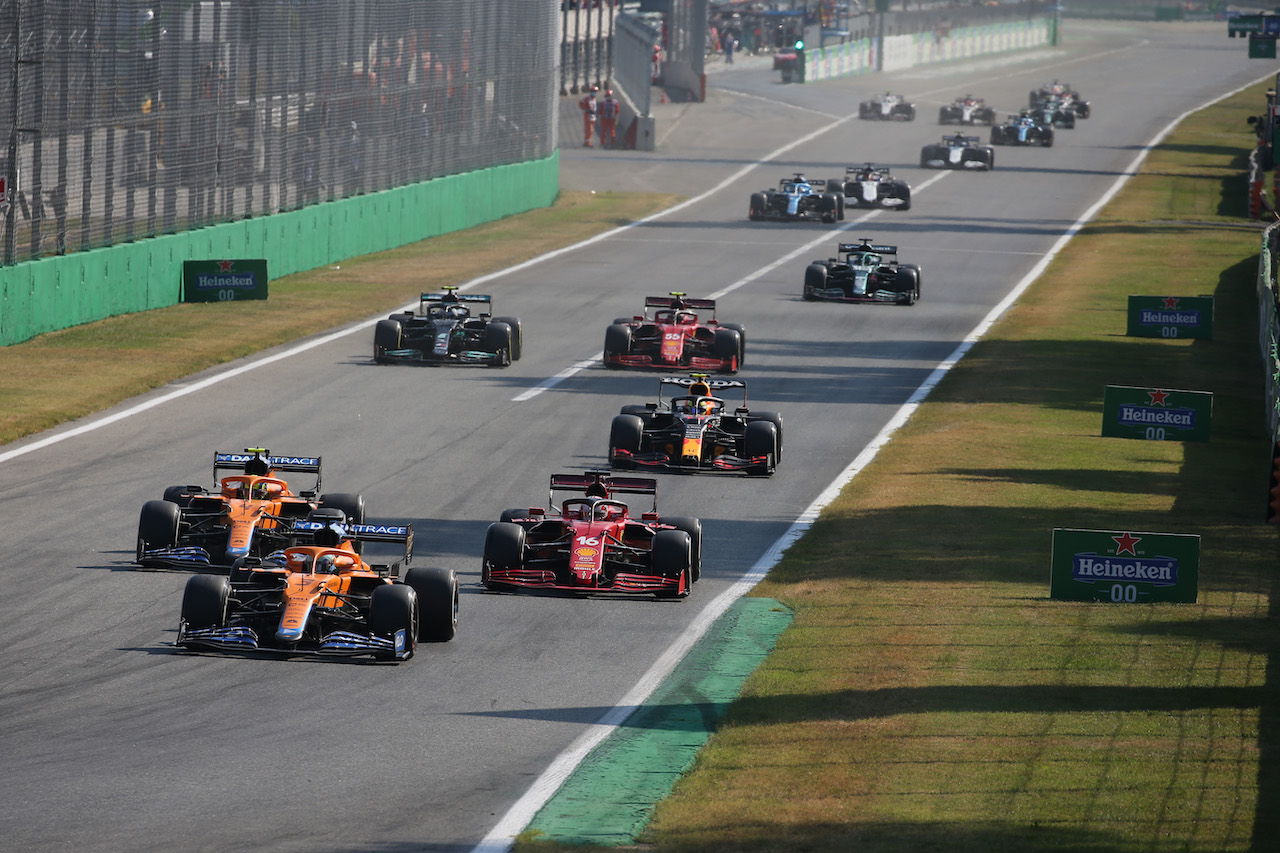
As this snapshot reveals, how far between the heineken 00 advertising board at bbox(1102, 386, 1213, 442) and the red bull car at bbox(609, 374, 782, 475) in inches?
190

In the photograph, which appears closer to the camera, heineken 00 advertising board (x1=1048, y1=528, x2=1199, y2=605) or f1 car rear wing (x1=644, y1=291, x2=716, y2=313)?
heineken 00 advertising board (x1=1048, y1=528, x2=1199, y2=605)

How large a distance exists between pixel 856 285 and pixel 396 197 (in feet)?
50.0

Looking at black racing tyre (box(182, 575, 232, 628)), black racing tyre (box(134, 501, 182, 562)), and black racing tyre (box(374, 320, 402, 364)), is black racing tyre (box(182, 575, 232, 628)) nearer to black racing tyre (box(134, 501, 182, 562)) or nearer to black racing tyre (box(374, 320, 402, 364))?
black racing tyre (box(134, 501, 182, 562))

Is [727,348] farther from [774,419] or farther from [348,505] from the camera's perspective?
[348,505]

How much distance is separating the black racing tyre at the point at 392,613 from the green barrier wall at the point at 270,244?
19.4 meters

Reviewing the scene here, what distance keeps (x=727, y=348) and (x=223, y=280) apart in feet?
41.9

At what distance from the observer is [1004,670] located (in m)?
15.9

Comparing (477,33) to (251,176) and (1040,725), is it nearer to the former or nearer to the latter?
(251,176)

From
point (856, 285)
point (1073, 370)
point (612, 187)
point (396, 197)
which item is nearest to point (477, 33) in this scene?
point (396, 197)

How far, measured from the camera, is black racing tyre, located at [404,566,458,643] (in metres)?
16.5

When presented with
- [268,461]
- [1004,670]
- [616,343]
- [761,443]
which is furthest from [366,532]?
[616,343]

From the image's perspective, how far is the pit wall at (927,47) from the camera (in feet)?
419

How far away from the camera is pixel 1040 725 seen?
14.3 metres

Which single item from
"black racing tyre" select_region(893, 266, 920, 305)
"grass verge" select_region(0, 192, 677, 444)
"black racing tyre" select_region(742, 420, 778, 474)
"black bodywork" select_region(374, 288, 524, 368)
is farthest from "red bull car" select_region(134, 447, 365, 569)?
"black racing tyre" select_region(893, 266, 920, 305)
